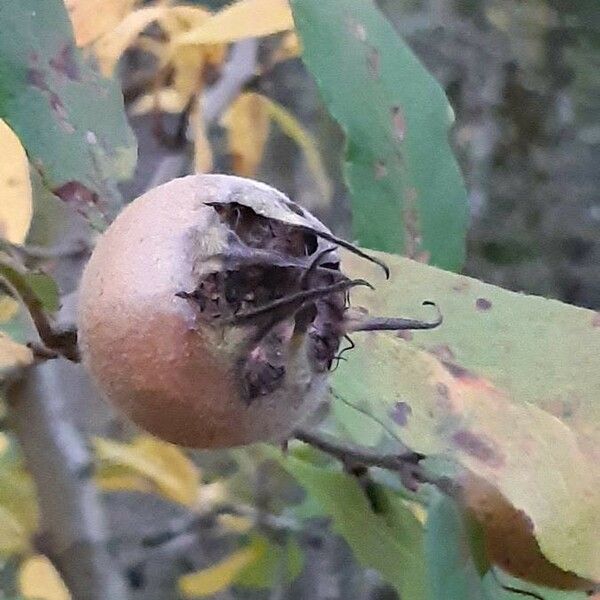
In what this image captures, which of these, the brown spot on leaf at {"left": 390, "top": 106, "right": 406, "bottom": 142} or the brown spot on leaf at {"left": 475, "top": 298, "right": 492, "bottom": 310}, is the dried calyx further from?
the brown spot on leaf at {"left": 390, "top": 106, "right": 406, "bottom": 142}

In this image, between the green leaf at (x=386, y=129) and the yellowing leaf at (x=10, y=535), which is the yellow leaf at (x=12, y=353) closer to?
the green leaf at (x=386, y=129)

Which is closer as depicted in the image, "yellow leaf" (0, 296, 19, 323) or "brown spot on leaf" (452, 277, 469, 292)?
"brown spot on leaf" (452, 277, 469, 292)

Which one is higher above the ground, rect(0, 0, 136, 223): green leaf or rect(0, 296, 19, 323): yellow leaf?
rect(0, 0, 136, 223): green leaf

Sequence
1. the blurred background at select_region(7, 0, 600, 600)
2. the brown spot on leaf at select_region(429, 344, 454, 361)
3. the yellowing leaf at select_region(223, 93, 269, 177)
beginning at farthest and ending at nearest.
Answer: the blurred background at select_region(7, 0, 600, 600) < the yellowing leaf at select_region(223, 93, 269, 177) < the brown spot on leaf at select_region(429, 344, 454, 361)

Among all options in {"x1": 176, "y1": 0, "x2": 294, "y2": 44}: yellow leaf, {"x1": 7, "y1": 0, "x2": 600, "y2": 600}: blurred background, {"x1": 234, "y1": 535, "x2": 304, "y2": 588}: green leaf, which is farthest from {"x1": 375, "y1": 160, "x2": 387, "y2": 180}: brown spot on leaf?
{"x1": 7, "y1": 0, "x2": 600, "y2": 600}: blurred background

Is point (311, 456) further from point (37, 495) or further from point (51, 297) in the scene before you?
point (51, 297)
